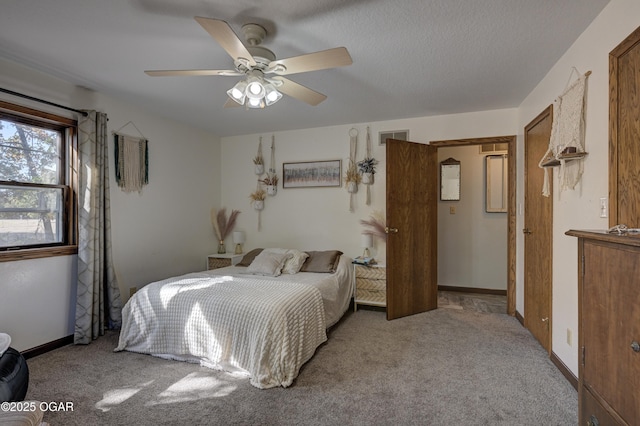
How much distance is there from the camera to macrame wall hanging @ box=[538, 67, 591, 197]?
200 centimetres

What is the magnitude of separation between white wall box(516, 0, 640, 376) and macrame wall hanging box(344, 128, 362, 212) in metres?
2.09

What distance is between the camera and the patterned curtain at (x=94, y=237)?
2.81 metres

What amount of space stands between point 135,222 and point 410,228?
3190 mm

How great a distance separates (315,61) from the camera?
1806mm

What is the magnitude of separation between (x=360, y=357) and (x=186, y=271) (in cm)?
277

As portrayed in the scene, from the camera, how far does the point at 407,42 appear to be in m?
2.15

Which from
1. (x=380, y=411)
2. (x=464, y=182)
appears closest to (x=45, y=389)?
(x=380, y=411)

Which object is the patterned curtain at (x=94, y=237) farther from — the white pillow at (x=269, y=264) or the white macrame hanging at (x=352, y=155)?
the white macrame hanging at (x=352, y=155)

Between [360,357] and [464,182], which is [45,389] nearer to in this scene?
[360,357]

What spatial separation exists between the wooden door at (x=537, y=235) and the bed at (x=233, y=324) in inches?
77.1

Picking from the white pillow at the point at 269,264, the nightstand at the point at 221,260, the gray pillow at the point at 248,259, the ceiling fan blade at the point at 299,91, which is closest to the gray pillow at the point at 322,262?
the white pillow at the point at 269,264

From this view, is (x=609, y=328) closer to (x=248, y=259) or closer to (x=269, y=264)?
(x=269, y=264)

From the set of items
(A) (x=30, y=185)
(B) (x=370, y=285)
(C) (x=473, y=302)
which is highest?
(A) (x=30, y=185)

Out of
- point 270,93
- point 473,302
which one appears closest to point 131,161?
point 270,93
